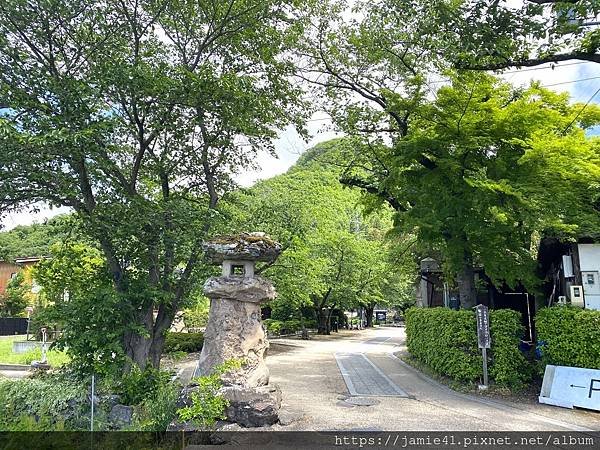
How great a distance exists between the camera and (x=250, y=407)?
6.72 m

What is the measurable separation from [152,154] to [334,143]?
695 centimetres

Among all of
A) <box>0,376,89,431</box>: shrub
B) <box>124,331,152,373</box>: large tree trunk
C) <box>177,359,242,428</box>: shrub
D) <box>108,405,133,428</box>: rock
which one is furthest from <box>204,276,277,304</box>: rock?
<box>0,376,89,431</box>: shrub

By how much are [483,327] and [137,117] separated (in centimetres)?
896

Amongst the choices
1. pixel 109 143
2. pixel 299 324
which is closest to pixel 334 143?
pixel 109 143

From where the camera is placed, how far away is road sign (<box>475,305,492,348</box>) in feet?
30.5

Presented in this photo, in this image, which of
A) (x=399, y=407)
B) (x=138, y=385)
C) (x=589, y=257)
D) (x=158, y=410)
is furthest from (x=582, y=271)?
(x=138, y=385)

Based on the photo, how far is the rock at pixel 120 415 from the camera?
7.39 m

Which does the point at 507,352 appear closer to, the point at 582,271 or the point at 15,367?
the point at 582,271

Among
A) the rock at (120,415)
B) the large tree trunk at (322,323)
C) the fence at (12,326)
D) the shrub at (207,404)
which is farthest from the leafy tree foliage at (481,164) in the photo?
the fence at (12,326)

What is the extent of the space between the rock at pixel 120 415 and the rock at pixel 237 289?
245 cm

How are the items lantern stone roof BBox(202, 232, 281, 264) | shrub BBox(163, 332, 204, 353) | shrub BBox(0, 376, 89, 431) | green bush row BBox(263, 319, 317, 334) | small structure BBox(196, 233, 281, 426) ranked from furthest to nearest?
green bush row BBox(263, 319, 317, 334) < shrub BBox(163, 332, 204, 353) < lantern stone roof BBox(202, 232, 281, 264) < shrub BBox(0, 376, 89, 431) < small structure BBox(196, 233, 281, 426)

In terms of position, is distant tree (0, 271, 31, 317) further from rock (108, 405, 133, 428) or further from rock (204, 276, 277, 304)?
rock (204, 276, 277, 304)

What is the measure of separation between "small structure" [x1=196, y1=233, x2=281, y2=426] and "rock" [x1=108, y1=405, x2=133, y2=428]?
1388 millimetres

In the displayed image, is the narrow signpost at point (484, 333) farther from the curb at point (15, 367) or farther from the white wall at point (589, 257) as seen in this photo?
the curb at point (15, 367)
